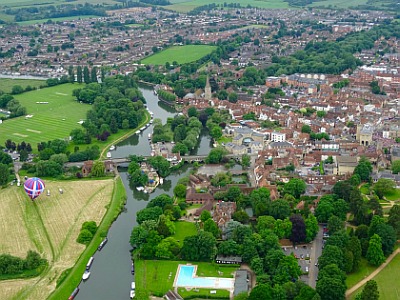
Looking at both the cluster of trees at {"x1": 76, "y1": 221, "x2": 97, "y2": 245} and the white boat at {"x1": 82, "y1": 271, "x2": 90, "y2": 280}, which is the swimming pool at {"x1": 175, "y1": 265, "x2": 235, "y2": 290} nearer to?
the white boat at {"x1": 82, "y1": 271, "x2": 90, "y2": 280}

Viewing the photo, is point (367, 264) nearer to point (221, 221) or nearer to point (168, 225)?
point (221, 221)

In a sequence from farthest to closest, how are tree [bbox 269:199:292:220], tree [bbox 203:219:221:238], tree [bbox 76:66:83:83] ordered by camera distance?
tree [bbox 76:66:83:83]
tree [bbox 269:199:292:220]
tree [bbox 203:219:221:238]

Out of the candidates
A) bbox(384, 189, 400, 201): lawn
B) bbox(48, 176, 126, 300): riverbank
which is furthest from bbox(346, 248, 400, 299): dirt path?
bbox(48, 176, 126, 300): riverbank

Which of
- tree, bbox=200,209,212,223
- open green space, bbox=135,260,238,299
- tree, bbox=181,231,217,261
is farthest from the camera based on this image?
tree, bbox=200,209,212,223

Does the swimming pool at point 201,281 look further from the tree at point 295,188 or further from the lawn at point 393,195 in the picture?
the lawn at point 393,195

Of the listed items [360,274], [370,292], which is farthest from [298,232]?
[370,292]

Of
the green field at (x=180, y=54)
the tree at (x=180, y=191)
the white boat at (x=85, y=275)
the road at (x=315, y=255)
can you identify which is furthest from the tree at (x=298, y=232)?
the green field at (x=180, y=54)

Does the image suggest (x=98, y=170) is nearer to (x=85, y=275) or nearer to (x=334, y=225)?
(x=85, y=275)

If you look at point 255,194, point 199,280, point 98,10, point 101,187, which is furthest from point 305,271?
point 98,10
